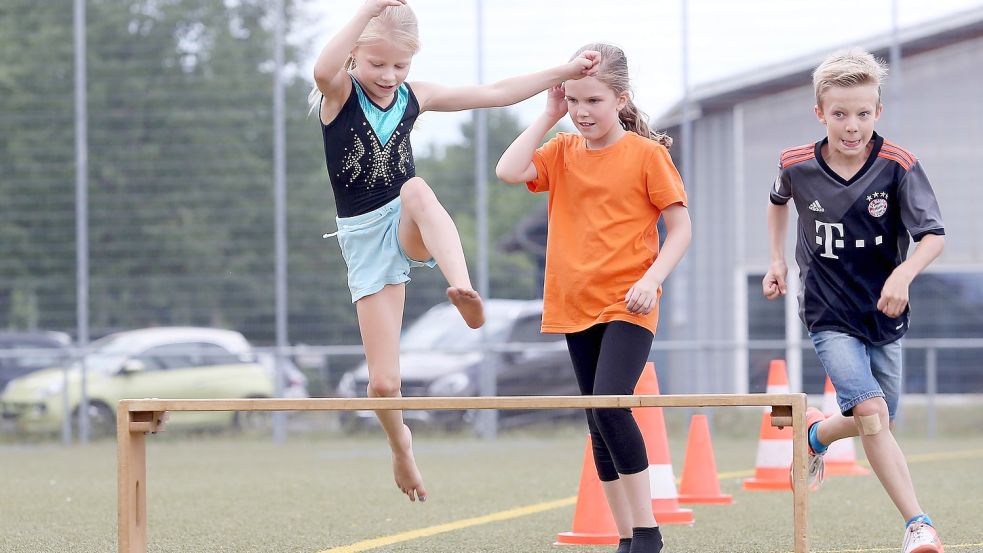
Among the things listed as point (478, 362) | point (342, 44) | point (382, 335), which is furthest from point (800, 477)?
point (478, 362)

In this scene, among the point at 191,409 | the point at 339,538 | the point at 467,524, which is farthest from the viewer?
the point at 467,524

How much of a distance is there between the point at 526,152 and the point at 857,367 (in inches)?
54.1

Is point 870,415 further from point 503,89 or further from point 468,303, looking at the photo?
point 503,89

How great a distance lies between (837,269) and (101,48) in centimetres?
1052

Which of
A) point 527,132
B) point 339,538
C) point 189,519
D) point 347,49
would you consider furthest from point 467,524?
point 347,49

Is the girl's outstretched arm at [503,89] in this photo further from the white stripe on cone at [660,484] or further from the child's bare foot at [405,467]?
the white stripe on cone at [660,484]

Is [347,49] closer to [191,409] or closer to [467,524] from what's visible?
[191,409]

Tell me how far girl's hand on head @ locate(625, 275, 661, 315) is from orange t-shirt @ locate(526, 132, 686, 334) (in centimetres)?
9

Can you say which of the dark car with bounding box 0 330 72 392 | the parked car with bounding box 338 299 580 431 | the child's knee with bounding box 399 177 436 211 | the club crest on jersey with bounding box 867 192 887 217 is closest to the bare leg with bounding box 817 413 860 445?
the club crest on jersey with bounding box 867 192 887 217

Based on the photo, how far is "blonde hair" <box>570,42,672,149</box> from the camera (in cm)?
484

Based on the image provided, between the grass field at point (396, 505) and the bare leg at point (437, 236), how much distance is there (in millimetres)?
1168

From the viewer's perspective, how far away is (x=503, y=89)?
513 centimetres

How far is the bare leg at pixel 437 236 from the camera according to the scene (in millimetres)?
4637

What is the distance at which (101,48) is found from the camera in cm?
1379
